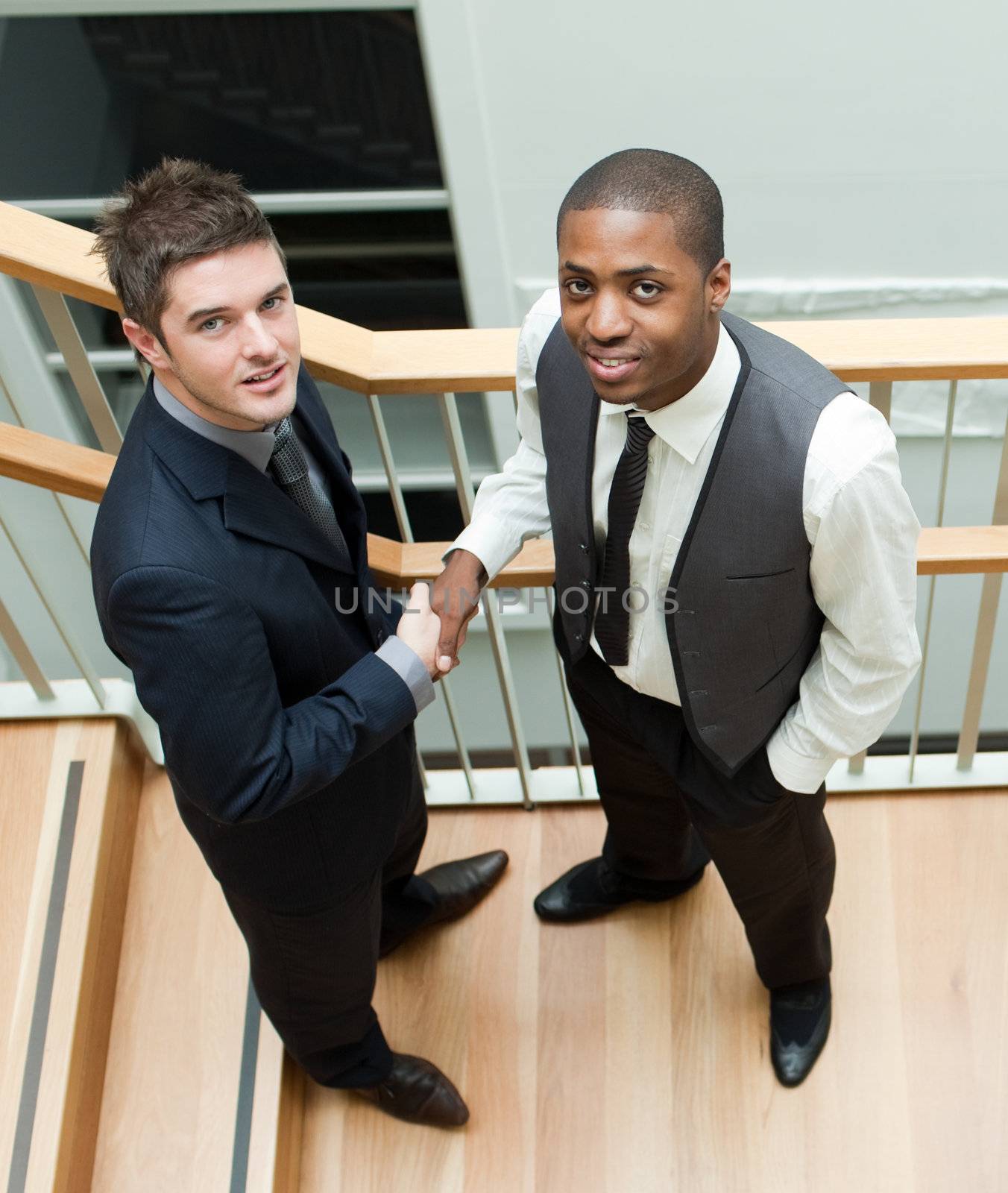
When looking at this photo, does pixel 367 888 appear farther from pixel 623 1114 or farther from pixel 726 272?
pixel 726 272

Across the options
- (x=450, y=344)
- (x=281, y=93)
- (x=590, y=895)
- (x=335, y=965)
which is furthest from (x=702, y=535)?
(x=281, y=93)

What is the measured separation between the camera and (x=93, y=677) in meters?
2.35

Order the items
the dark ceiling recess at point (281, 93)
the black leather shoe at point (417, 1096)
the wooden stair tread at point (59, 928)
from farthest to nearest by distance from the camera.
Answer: the dark ceiling recess at point (281, 93), the black leather shoe at point (417, 1096), the wooden stair tread at point (59, 928)

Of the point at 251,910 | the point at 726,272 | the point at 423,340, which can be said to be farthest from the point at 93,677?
the point at 726,272

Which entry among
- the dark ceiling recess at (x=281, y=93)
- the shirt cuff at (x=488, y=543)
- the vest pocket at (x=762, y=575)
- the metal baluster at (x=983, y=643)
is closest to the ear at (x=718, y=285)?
the vest pocket at (x=762, y=575)

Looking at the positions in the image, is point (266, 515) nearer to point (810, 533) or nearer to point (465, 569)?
point (465, 569)

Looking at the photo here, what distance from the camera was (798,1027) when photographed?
2.19m

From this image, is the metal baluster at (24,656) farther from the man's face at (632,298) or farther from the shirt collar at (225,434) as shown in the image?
the man's face at (632,298)

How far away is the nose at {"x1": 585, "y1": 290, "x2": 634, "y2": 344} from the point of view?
1.25 meters

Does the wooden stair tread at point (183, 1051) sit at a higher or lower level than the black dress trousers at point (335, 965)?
lower

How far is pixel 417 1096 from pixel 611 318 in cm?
148

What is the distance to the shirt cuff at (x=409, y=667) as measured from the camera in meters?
1.56

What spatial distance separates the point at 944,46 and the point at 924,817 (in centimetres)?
212

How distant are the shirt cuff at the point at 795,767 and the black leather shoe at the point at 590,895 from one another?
68 cm
